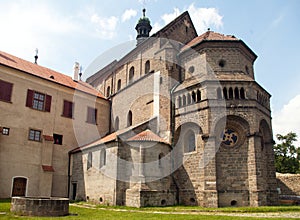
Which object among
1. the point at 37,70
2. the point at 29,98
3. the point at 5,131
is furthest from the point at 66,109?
the point at 5,131

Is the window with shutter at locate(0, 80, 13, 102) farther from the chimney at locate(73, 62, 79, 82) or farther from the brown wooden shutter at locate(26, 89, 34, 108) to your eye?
the chimney at locate(73, 62, 79, 82)

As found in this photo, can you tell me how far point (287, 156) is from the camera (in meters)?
42.0

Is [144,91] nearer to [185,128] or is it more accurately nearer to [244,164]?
[185,128]

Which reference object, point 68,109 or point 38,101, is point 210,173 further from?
point 38,101

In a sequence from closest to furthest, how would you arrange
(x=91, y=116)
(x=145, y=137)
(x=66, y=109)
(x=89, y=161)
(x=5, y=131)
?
(x=145, y=137)
(x=5, y=131)
(x=89, y=161)
(x=66, y=109)
(x=91, y=116)

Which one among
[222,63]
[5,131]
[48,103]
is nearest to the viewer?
[5,131]

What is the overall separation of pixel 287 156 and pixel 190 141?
2766 cm

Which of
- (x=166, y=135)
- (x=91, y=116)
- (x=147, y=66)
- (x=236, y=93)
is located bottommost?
(x=166, y=135)

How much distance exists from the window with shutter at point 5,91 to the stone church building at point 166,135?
114mm

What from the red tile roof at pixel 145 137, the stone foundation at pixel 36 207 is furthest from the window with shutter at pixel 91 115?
the stone foundation at pixel 36 207

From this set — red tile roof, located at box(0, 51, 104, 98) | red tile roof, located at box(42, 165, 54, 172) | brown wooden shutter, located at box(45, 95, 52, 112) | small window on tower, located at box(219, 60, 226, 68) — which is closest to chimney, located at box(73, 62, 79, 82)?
red tile roof, located at box(0, 51, 104, 98)

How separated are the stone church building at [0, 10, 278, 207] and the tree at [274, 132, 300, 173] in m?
21.1

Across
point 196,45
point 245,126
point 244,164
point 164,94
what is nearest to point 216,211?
point 244,164

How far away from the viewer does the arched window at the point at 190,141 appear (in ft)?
70.4
